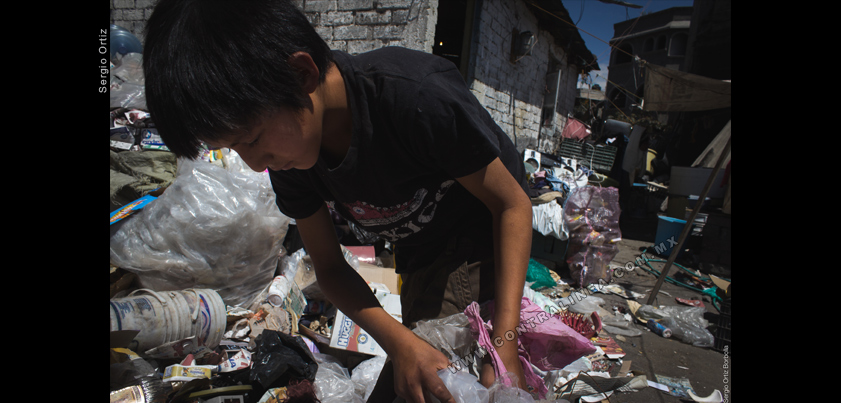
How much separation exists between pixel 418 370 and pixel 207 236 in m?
2.20

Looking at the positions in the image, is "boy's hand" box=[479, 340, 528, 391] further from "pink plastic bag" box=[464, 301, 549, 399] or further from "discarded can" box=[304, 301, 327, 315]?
"discarded can" box=[304, 301, 327, 315]

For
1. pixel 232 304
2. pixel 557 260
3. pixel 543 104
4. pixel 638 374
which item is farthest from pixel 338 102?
pixel 543 104

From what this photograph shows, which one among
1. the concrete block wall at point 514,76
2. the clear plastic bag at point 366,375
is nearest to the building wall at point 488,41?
the concrete block wall at point 514,76

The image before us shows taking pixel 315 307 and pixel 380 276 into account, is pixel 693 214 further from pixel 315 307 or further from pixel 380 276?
pixel 315 307

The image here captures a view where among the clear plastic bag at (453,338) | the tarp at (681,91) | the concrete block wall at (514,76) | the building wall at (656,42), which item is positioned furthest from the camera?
the building wall at (656,42)

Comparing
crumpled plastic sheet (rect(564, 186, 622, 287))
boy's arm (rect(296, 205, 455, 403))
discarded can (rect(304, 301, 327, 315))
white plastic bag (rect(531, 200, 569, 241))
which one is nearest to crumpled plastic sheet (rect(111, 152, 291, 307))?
discarded can (rect(304, 301, 327, 315))

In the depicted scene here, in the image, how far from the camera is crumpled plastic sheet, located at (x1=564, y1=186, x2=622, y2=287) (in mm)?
4211

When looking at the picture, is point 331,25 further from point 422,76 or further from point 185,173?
point 422,76

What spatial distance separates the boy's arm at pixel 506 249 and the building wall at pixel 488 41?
3.87 meters

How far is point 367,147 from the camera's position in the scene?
3.03ft

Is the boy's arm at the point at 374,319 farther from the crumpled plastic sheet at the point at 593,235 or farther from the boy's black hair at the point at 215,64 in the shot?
the crumpled plastic sheet at the point at 593,235

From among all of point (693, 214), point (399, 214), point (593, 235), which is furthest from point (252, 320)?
point (693, 214)

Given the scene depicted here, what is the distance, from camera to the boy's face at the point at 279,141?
77 cm
